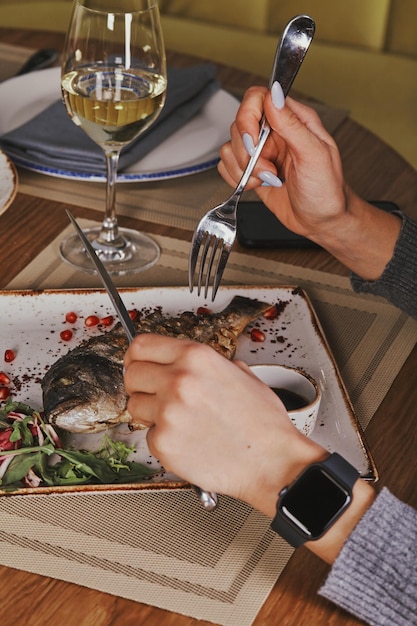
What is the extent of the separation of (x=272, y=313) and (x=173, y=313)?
0.15m

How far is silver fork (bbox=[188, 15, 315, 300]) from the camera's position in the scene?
3.99 ft

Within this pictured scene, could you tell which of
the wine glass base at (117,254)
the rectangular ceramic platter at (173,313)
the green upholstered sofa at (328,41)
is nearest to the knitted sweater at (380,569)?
the rectangular ceramic platter at (173,313)

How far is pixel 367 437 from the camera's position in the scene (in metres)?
1.11

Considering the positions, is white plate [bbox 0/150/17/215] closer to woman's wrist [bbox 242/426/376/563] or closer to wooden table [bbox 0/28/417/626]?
wooden table [bbox 0/28/417/626]

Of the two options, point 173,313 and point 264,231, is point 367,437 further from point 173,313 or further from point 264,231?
point 264,231

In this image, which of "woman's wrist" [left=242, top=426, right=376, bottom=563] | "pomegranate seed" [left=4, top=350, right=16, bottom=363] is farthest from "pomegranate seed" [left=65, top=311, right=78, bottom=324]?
"woman's wrist" [left=242, top=426, right=376, bottom=563]

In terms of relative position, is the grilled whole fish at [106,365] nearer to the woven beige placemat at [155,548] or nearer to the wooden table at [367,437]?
the woven beige placemat at [155,548]

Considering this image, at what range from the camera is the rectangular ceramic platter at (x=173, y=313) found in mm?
1068

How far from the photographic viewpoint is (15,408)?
41.9 inches

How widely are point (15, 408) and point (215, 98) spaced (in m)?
1.10

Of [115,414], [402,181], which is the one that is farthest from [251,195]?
[115,414]

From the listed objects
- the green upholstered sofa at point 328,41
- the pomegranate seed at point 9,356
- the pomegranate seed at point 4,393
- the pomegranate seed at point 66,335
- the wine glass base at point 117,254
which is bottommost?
the green upholstered sofa at point 328,41

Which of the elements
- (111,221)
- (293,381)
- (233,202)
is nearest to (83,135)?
(111,221)

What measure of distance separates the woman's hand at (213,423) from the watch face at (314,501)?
19mm
